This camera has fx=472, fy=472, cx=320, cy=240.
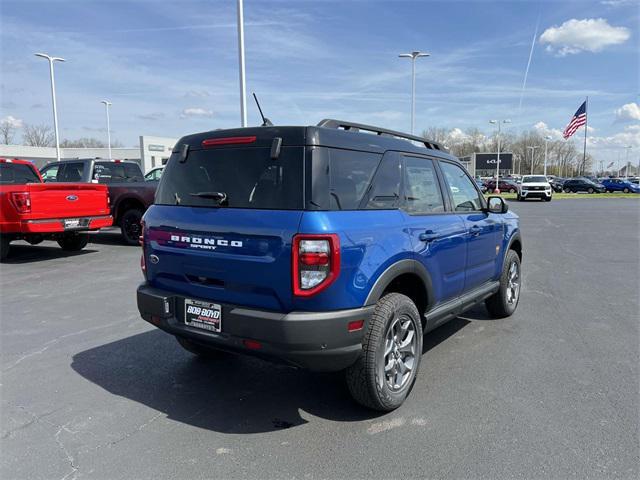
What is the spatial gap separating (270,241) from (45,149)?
255ft

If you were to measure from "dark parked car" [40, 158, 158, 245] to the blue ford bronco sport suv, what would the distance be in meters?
7.88

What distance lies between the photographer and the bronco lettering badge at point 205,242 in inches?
120

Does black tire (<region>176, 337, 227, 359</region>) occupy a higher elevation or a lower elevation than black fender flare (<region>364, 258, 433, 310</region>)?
lower

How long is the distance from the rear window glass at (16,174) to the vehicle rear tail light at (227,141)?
8.36m

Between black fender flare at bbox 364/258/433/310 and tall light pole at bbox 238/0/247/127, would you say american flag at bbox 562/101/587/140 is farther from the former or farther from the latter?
black fender flare at bbox 364/258/433/310

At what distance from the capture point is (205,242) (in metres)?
3.19

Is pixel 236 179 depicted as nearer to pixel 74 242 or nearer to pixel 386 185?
pixel 386 185

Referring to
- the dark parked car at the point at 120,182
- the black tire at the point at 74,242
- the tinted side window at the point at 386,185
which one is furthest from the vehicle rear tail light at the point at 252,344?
the black tire at the point at 74,242

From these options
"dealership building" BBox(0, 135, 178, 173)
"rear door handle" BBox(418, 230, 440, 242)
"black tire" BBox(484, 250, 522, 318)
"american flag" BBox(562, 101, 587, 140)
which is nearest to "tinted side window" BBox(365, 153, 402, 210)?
"rear door handle" BBox(418, 230, 440, 242)

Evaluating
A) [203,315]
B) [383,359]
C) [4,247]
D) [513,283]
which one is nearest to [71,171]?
[4,247]

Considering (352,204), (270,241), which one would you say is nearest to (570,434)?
(352,204)

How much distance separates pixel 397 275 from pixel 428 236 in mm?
595

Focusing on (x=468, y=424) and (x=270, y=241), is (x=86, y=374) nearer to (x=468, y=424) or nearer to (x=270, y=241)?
(x=270, y=241)

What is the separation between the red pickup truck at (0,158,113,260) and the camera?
8.56m
